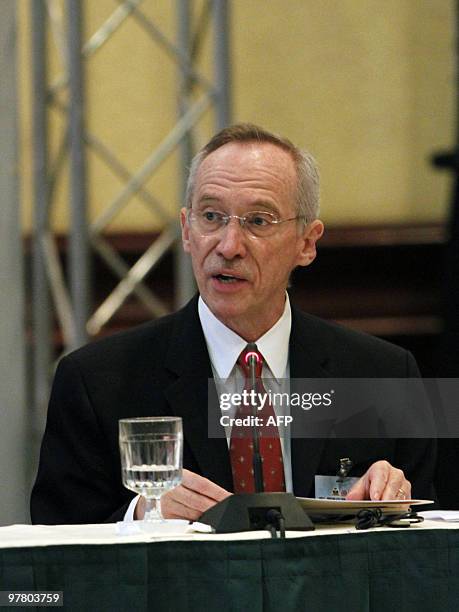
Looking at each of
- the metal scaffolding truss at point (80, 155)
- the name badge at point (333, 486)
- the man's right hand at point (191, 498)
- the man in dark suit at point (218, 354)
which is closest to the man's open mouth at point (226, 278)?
the man in dark suit at point (218, 354)

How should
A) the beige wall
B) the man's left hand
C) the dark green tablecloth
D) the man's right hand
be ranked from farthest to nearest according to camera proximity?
the beige wall
the man's left hand
the man's right hand
the dark green tablecloth

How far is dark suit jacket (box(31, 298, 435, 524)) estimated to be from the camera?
2.49m

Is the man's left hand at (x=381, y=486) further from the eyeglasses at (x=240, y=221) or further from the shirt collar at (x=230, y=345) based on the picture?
the eyeglasses at (x=240, y=221)

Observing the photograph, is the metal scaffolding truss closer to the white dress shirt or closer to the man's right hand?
the white dress shirt

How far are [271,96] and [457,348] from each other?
197 cm

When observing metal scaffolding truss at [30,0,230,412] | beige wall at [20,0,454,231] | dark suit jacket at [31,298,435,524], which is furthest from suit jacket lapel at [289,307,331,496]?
beige wall at [20,0,454,231]

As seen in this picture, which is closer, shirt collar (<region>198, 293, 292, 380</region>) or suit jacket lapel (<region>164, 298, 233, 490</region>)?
suit jacket lapel (<region>164, 298, 233, 490</region>)

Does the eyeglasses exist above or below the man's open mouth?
above

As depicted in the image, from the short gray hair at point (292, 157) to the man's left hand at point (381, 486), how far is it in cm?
69

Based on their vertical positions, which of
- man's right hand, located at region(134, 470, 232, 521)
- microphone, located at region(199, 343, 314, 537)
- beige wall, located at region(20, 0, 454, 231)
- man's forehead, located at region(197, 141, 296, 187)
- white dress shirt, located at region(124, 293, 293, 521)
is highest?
beige wall, located at region(20, 0, 454, 231)

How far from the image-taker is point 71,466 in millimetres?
2512

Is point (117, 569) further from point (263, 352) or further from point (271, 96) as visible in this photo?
point (271, 96)

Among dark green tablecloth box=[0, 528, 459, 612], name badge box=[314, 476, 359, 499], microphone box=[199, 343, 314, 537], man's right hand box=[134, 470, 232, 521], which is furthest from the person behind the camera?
name badge box=[314, 476, 359, 499]

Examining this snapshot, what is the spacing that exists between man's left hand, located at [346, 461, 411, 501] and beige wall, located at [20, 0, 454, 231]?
3421 mm
